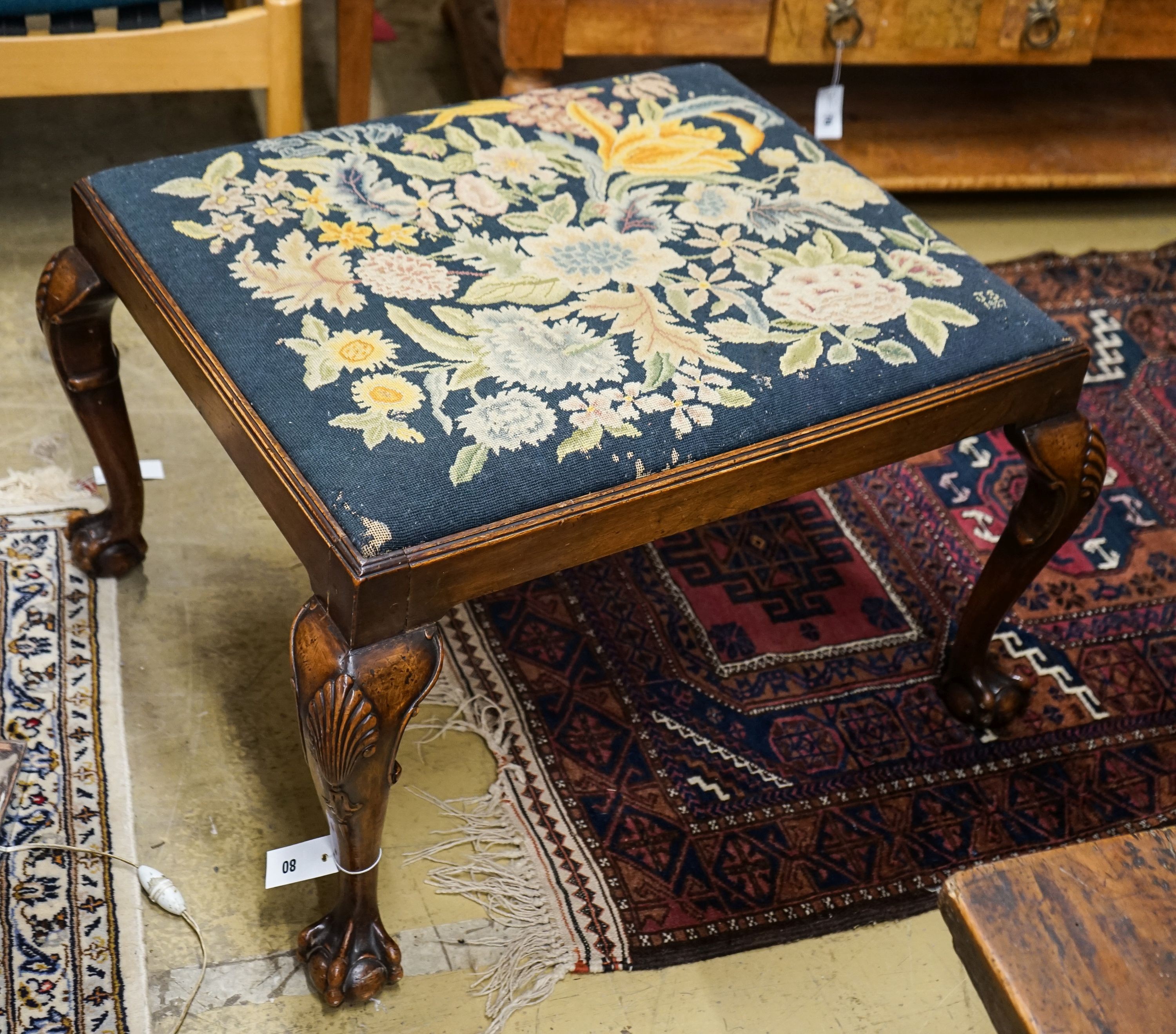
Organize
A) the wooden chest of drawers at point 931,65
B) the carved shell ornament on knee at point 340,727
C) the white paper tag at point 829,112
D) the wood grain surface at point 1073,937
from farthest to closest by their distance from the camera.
Result: 1. the white paper tag at point 829,112
2. the wooden chest of drawers at point 931,65
3. the carved shell ornament on knee at point 340,727
4. the wood grain surface at point 1073,937

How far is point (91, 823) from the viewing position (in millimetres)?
1182

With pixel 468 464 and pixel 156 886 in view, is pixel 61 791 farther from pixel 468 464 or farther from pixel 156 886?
pixel 468 464

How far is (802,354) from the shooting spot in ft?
3.38

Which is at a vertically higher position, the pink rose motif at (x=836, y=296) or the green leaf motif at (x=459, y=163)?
the green leaf motif at (x=459, y=163)

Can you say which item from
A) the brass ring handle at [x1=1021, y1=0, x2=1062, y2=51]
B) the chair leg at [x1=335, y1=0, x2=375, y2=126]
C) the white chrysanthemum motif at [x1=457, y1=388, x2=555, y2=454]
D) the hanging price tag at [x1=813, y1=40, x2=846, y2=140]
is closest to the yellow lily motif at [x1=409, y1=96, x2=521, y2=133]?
the white chrysanthemum motif at [x1=457, y1=388, x2=555, y2=454]

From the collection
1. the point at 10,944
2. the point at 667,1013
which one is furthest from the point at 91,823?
the point at 667,1013

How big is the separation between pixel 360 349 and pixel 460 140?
346 millimetres

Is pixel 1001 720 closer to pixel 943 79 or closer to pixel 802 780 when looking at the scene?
pixel 802 780

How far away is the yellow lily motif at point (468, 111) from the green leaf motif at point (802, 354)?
43 cm

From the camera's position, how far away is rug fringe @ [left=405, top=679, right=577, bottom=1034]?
1114 millimetres

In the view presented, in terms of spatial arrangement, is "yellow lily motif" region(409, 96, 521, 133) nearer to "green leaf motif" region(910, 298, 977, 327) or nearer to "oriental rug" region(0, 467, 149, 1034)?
"green leaf motif" region(910, 298, 977, 327)

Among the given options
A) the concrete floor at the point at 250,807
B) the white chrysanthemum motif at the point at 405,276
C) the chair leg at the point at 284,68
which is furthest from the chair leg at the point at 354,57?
the white chrysanthemum motif at the point at 405,276

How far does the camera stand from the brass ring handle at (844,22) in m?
1.84

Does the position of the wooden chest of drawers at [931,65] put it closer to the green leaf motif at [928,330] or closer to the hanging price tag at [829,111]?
the hanging price tag at [829,111]
